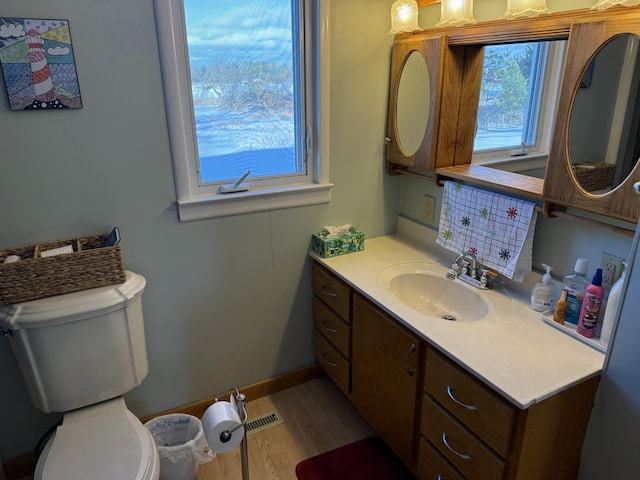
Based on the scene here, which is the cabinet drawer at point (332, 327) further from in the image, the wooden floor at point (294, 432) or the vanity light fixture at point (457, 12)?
the vanity light fixture at point (457, 12)

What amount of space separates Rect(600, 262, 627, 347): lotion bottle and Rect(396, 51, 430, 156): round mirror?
0.97 m

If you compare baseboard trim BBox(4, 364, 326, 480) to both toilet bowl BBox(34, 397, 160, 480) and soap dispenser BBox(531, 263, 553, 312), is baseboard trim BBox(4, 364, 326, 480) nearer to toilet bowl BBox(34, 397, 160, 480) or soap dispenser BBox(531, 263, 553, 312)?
toilet bowl BBox(34, 397, 160, 480)

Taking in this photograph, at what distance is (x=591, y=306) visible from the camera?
1.33 meters

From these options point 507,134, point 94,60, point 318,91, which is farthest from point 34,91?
point 507,134

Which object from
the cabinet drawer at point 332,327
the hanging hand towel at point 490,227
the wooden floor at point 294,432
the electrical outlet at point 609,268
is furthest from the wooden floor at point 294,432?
the electrical outlet at point 609,268

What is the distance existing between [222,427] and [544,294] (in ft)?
3.73

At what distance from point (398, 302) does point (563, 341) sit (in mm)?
547

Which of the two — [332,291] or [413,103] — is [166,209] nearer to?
[332,291]

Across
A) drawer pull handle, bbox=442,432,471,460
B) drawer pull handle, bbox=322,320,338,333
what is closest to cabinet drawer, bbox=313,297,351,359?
drawer pull handle, bbox=322,320,338,333

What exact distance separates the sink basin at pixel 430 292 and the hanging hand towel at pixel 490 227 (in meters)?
0.15

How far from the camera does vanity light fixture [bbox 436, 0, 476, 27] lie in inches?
63.2

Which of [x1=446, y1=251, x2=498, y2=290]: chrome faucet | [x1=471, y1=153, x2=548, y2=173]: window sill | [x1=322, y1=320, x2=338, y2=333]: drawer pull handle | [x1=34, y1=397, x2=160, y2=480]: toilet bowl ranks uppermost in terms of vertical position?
[x1=471, y1=153, x2=548, y2=173]: window sill

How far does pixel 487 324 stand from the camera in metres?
1.47

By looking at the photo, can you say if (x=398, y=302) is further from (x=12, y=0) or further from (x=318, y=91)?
(x=12, y=0)
